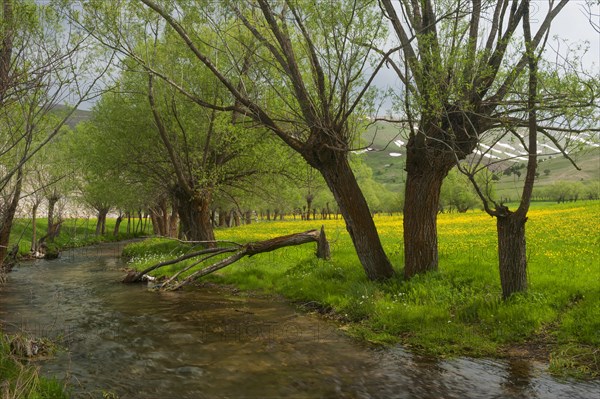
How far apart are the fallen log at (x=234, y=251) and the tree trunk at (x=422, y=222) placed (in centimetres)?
491

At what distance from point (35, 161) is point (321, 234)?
25521 mm

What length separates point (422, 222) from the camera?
12984 millimetres

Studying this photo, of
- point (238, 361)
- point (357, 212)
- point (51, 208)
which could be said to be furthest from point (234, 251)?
point (51, 208)

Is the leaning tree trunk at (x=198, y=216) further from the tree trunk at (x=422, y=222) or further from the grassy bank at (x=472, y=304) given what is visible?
the tree trunk at (x=422, y=222)

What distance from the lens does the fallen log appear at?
52.3 feet

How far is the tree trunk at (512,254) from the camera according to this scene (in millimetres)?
10508

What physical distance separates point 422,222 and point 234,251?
312 inches

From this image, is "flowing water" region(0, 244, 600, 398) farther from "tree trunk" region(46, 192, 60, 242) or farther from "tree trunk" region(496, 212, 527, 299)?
"tree trunk" region(46, 192, 60, 242)

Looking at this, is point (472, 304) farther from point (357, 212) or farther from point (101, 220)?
point (101, 220)

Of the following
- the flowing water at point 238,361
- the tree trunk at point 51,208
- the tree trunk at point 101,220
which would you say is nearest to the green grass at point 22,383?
the flowing water at point 238,361

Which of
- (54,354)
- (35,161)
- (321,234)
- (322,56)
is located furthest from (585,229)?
(35,161)

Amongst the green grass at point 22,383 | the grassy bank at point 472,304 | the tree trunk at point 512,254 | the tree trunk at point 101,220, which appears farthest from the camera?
the tree trunk at point 101,220

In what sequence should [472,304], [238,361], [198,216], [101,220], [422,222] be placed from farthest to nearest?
[101,220] → [198,216] → [422,222] → [472,304] → [238,361]

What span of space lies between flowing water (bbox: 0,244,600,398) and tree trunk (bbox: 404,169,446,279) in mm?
3404
